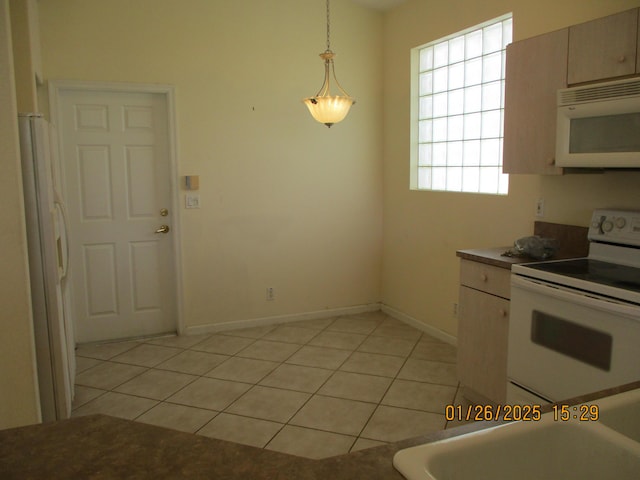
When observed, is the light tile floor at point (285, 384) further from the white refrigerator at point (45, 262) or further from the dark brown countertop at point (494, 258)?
the dark brown countertop at point (494, 258)

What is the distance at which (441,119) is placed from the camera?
4.14 metres

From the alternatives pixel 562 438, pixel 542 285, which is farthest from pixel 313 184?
pixel 562 438

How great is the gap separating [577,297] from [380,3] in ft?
11.1

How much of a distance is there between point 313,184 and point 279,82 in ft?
3.12

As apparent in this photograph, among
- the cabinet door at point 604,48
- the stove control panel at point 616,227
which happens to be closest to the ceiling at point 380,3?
the cabinet door at point 604,48

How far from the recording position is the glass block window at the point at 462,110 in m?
3.54

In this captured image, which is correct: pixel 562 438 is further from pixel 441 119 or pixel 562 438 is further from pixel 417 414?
pixel 441 119

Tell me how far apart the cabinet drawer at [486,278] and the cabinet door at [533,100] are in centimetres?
59

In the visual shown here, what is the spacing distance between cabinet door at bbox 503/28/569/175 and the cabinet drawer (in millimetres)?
586

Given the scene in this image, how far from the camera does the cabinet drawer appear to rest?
264 cm

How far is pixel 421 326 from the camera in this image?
440 cm

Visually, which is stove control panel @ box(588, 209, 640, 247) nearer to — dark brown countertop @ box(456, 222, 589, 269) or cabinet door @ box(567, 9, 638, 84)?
dark brown countertop @ box(456, 222, 589, 269)

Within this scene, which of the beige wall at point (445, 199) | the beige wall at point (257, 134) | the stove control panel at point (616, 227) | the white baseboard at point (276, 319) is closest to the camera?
the stove control panel at point (616, 227)

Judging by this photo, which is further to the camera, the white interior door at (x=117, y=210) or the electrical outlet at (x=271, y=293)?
the electrical outlet at (x=271, y=293)
